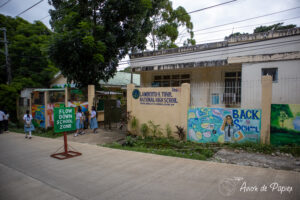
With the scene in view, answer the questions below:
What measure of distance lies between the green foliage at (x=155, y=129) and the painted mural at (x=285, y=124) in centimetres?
421

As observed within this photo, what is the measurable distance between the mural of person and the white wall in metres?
1.78

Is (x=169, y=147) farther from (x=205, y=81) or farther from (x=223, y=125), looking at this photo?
(x=205, y=81)

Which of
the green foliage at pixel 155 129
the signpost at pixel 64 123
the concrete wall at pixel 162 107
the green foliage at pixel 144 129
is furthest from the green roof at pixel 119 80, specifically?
the signpost at pixel 64 123

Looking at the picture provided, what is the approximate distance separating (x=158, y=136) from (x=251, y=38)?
648 centimetres

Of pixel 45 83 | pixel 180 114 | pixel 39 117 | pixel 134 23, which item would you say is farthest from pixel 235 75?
pixel 45 83

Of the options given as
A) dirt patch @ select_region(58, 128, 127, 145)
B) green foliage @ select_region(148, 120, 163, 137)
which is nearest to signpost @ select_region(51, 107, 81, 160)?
dirt patch @ select_region(58, 128, 127, 145)

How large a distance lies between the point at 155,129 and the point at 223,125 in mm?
2909

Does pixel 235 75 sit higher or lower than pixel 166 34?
lower

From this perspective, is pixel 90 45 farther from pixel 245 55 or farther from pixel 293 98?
pixel 293 98

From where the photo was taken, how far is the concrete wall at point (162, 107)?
7.79m

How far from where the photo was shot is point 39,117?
43.8 ft

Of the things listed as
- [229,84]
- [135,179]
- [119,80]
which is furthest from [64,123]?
[119,80]

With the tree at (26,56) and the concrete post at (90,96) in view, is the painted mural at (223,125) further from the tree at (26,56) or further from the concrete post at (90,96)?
the tree at (26,56)

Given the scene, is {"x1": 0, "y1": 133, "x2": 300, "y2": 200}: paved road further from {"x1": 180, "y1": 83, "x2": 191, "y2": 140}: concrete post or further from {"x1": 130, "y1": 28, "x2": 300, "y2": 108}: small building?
{"x1": 130, "y1": 28, "x2": 300, "y2": 108}: small building
